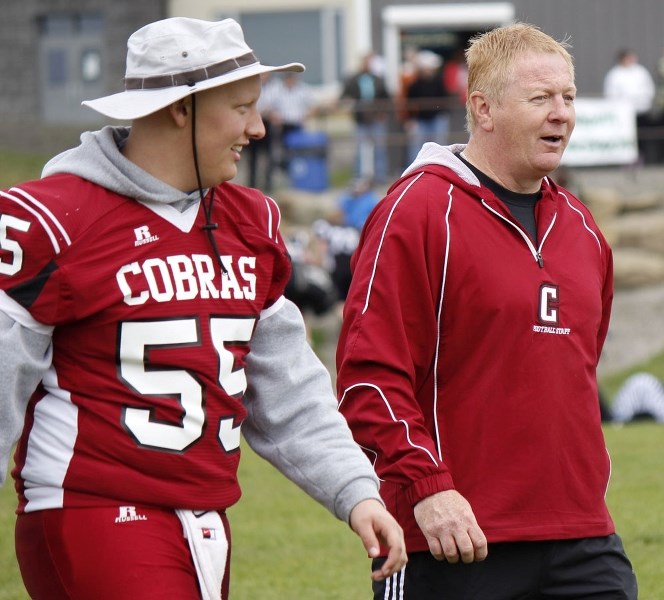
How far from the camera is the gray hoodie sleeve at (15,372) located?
3.19 metres

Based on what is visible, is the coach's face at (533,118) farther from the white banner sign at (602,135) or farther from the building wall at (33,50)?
the building wall at (33,50)

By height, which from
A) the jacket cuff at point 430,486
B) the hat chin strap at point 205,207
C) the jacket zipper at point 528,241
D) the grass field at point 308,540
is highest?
the hat chin strap at point 205,207

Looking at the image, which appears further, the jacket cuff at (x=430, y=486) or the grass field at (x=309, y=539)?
the grass field at (x=309, y=539)

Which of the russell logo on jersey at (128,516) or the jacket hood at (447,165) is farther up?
the jacket hood at (447,165)

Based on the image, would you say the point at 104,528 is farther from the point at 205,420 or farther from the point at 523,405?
the point at 523,405

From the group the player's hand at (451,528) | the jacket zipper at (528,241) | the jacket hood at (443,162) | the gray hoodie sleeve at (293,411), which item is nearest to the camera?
the gray hoodie sleeve at (293,411)

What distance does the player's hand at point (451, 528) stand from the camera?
12.5 feet

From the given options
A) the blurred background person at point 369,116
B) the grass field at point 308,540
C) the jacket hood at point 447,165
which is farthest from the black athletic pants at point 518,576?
the blurred background person at point 369,116

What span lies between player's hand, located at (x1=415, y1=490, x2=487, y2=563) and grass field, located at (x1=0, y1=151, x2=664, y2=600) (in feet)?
9.67

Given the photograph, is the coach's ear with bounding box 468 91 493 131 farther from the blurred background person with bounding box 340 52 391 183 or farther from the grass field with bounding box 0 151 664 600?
the blurred background person with bounding box 340 52 391 183

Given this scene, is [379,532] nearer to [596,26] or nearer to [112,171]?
[112,171]

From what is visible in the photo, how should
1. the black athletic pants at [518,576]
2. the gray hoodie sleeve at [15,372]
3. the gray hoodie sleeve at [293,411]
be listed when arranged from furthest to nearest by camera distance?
the black athletic pants at [518,576] < the gray hoodie sleeve at [293,411] < the gray hoodie sleeve at [15,372]

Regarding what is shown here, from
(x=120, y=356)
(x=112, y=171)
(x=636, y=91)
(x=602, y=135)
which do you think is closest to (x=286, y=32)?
(x=636, y=91)

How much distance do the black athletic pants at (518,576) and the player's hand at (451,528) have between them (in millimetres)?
171
